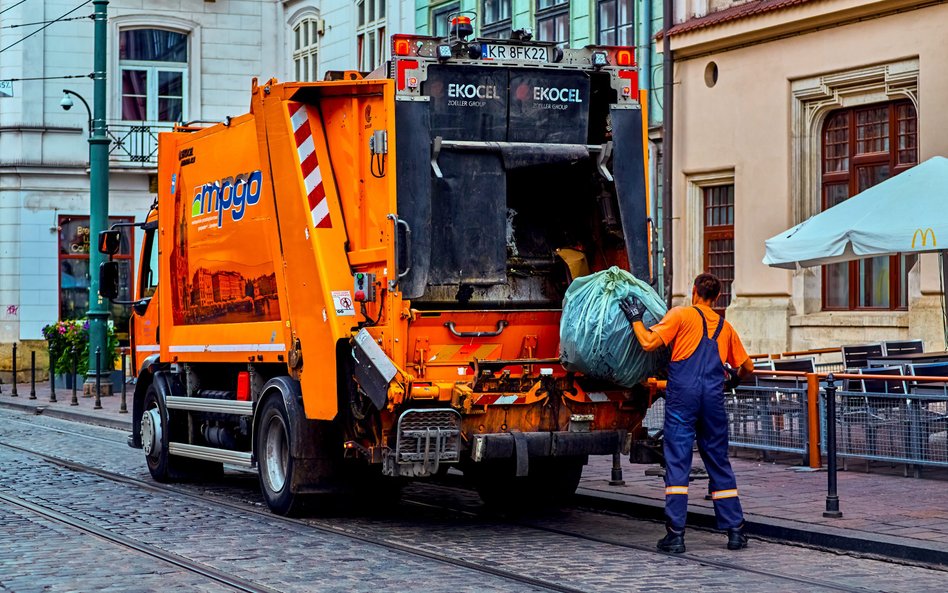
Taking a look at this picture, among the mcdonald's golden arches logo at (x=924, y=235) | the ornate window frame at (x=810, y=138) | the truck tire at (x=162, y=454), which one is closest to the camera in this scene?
the mcdonald's golden arches logo at (x=924, y=235)

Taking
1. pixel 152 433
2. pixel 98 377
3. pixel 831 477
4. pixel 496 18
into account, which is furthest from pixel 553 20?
pixel 831 477

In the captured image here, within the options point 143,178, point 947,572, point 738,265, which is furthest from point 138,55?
point 947,572

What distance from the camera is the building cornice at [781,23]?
19.1 meters

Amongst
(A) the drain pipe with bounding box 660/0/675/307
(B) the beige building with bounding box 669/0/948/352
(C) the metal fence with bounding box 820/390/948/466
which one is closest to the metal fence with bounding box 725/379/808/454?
(C) the metal fence with bounding box 820/390/948/466

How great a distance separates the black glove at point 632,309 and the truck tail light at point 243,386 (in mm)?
3688

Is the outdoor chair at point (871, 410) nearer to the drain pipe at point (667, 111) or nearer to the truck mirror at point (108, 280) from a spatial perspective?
the truck mirror at point (108, 280)

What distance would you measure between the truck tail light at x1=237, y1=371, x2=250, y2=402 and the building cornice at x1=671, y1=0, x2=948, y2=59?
10221mm

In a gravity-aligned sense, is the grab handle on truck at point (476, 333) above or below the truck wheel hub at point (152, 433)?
above

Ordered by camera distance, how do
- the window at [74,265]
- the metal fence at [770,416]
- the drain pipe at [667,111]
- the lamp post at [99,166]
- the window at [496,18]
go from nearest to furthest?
the metal fence at [770,416] → the drain pipe at [667,111] → the lamp post at [99,166] → the window at [496,18] → the window at [74,265]

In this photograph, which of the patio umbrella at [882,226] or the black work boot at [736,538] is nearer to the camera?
the black work boot at [736,538]

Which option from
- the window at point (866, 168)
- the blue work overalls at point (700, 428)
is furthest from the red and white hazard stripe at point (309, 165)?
the window at point (866, 168)

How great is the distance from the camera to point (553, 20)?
25516mm

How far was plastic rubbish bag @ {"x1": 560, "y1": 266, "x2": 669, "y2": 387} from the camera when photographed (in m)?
10.3

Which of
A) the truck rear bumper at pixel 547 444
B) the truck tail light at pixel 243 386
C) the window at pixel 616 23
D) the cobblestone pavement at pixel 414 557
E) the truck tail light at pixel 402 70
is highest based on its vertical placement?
the window at pixel 616 23
